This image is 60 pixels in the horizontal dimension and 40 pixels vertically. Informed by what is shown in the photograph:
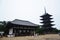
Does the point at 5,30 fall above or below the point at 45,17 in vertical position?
below

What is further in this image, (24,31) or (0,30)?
(24,31)

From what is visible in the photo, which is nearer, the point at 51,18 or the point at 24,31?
the point at 24,31

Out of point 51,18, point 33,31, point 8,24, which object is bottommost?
point 33,31

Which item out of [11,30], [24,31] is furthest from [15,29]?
[24,31]

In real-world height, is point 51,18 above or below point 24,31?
above

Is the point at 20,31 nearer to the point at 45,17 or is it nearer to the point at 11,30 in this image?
the point at 11,30

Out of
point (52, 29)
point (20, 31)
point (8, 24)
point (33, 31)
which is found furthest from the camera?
point (52, 29)

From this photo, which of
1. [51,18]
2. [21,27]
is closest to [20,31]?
[21,27]

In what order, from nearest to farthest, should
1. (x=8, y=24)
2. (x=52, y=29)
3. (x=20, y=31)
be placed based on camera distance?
(x=8, y=24) < (x=20, y=31) < (x=52, y=29)

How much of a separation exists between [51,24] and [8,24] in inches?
567

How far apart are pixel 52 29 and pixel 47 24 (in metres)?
1.95

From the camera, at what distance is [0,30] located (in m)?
20.5

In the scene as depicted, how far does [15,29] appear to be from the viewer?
69.6 feet

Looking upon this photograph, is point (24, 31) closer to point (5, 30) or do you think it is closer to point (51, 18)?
point (5, 30)
